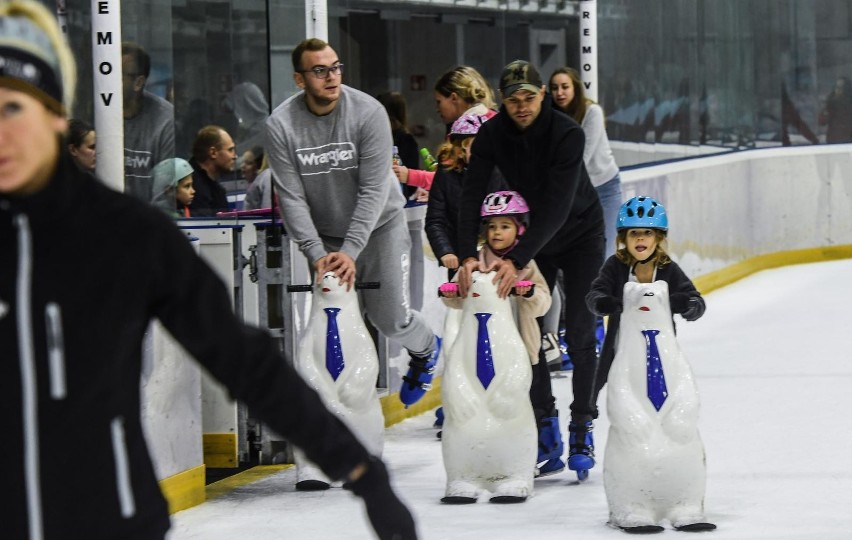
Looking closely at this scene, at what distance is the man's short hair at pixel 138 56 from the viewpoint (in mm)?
5238

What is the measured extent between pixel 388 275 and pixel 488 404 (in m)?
0.98

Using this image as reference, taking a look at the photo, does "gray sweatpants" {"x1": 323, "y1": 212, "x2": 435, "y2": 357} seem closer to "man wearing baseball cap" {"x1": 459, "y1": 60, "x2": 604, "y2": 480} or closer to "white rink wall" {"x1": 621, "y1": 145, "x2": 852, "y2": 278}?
"man wearing baseball cap" {"x1": 459, "y1": 60, "x2": 604, "y2": 480}

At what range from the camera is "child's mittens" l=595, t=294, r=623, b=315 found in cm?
468

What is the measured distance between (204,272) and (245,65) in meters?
5.16

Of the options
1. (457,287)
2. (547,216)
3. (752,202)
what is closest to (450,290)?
(457,287)

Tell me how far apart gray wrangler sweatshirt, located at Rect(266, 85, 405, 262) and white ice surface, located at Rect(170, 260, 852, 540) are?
0.90 meters

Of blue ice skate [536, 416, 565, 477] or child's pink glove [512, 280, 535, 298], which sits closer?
child's pink glove [512, 280, 535, 298]

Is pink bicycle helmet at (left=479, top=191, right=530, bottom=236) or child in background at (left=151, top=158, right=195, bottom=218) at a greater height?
child in background at (left=151, top=158, right=195, bottom=218)

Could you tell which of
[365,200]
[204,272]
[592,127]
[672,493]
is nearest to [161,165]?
[365,200]

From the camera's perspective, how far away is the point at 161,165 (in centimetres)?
544

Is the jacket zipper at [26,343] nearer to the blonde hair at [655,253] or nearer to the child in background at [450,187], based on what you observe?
the blonde hair at [655,253]

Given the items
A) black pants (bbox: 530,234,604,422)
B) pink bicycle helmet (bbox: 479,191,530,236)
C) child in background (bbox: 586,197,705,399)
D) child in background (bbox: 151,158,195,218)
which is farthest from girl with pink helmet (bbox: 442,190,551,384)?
child in background (bbox: 151,158,195,218)

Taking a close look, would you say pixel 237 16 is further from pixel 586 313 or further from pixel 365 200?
pixel 586 313

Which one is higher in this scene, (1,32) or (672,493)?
(1,32)
